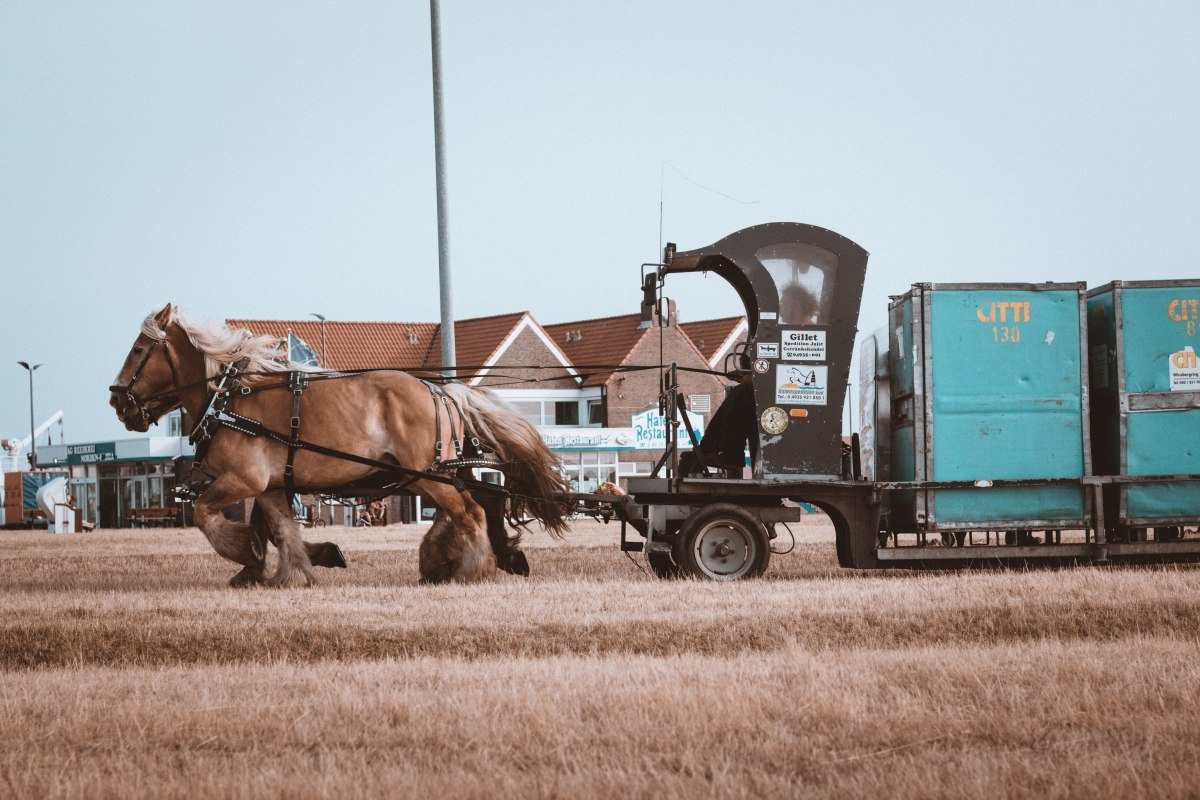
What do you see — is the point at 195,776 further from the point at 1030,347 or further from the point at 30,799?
the point at 1030,347

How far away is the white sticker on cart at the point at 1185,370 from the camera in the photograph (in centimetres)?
1176

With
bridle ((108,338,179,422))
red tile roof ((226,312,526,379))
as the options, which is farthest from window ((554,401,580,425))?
bridle ((108,338,179,422))

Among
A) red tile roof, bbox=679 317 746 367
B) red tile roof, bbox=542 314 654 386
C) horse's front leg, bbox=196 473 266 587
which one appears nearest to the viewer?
horse's front leg, bbox=196 473 266 587

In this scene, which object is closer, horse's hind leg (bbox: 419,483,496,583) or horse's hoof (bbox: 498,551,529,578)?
horse's hind leg (bbox: 419,483,496,583)

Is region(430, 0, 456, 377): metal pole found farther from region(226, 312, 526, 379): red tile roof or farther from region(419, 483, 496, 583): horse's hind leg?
region(226, 312, 526, 379): red tile roof

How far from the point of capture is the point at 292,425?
425 inches

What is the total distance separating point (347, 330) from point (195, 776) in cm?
5407

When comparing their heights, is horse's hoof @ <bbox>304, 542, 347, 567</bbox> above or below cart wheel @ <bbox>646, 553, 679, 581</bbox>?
above

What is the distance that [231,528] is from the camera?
10797 millimetres

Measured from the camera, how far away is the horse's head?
36.6 ft

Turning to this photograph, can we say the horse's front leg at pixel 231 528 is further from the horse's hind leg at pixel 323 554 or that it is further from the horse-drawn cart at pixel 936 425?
the horse-drawn cart at pixel 936 425

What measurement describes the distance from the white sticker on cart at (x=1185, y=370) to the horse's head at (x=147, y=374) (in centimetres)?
856

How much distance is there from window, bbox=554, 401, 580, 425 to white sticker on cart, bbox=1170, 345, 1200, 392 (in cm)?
4531

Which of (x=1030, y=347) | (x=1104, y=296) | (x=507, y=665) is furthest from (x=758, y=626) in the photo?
(x=1104, y=296)
